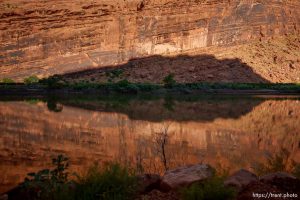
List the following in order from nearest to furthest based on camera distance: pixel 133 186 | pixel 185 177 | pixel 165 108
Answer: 1. pixel 133 186
2. pixel 185 177
3. pixel 165 108

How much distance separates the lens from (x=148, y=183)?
19.9 ft

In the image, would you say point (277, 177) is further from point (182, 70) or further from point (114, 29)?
point (182, 70)

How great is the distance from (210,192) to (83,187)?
1440 mm

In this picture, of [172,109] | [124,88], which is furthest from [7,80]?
[172,109]

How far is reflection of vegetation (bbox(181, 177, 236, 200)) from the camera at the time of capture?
16.5 feet

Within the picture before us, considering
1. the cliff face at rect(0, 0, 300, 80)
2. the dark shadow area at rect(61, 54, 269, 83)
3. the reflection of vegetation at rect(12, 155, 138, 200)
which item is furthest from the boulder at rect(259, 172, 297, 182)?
the dark shadow area at rect(61, 54, 269, 83)

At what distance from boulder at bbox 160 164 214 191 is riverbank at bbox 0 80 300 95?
3432 centimetres

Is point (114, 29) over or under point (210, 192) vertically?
over

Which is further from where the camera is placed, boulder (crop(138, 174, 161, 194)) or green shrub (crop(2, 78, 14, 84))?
green shrub (crop(2, 78, 14, 84))

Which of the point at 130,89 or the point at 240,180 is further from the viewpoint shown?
the point at 130,89

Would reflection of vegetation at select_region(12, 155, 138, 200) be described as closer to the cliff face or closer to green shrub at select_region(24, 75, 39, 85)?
green shrub at select_region(24, 75, 39, 85)

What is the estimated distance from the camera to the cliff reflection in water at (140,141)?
8617 mm

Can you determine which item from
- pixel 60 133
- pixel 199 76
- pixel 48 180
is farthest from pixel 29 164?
pixel 199 76

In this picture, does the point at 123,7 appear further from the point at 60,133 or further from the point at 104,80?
the point at 60,133
